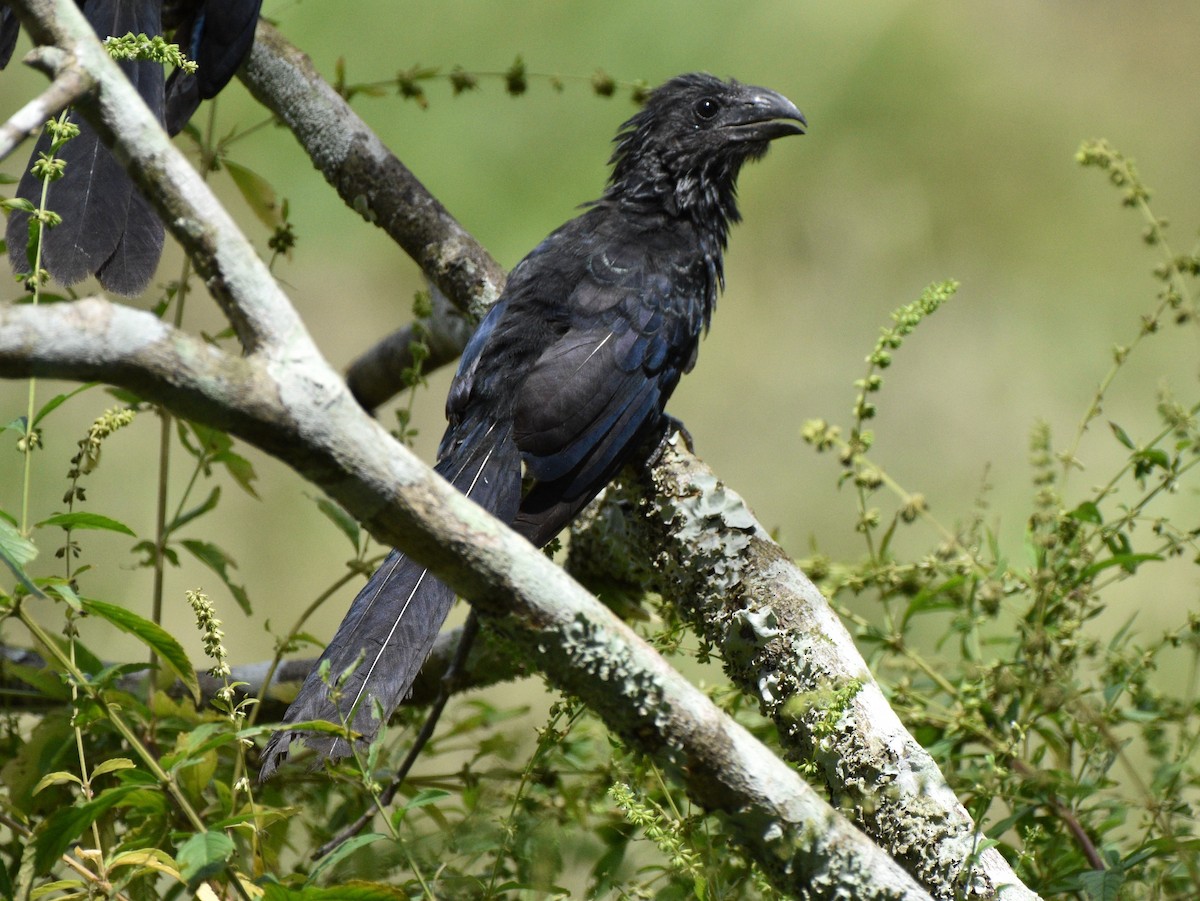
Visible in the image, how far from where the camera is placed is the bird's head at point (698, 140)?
2.85 meters

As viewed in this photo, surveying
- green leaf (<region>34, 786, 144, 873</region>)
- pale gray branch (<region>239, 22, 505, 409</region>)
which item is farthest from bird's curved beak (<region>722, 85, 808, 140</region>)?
green leaf (<region>34, 786, 144, 873</region>)

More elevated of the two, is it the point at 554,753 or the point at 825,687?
the point at 825,687

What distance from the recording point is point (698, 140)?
2859 millimetres

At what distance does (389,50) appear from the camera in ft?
19.0

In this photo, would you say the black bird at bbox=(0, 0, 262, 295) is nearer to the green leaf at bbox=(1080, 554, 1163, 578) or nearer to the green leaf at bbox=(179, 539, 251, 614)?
the green leaf at bbox=(179, 539, 251, 614)

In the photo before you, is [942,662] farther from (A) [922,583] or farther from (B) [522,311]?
(B) [522,311]

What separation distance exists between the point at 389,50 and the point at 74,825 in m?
5.28

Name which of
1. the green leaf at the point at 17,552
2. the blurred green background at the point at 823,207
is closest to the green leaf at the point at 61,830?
the green leaf at the point at 17,552

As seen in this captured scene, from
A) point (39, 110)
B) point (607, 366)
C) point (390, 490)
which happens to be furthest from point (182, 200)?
point (607, 366)

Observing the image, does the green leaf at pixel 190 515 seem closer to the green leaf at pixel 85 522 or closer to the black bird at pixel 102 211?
the black bird at pixel 102 211

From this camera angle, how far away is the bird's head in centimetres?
285

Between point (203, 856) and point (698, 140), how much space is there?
2251 millimetres

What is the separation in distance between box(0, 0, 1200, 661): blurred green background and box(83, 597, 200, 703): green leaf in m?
3.58

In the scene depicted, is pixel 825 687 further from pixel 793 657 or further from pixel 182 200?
pixel 182 200
